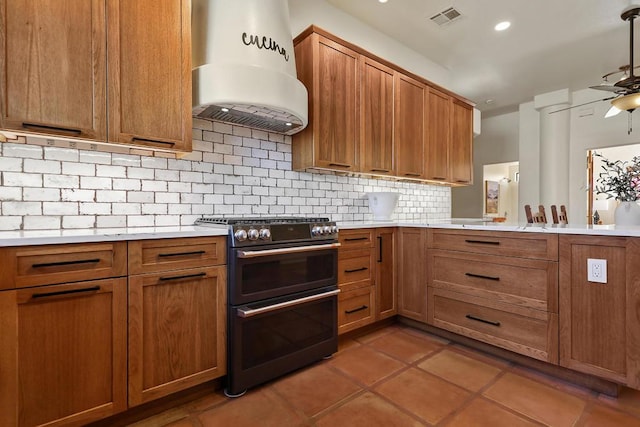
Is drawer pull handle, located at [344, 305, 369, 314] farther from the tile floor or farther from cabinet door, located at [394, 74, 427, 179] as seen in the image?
cabinet door, located at [394, 74, 427, 179]

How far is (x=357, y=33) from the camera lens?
128 inches

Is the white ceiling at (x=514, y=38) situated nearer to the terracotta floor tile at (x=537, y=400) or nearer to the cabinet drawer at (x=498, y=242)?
the cabinet drawer at (x=498, y=242)

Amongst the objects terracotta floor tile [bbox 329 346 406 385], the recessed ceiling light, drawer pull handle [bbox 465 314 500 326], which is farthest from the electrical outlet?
the recessed ceiling light

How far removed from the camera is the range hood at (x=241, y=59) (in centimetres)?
188

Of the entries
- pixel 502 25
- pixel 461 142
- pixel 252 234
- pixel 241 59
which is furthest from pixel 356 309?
pixel 502 25

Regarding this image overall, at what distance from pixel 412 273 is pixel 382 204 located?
2.74ft

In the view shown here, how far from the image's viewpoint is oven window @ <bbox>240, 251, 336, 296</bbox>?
69.3 inches

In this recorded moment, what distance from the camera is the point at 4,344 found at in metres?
1.18

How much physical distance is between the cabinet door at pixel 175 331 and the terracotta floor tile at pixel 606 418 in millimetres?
1856

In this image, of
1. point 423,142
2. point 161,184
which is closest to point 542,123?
point 423,142

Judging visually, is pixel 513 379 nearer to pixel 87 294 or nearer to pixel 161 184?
pixel 87 294

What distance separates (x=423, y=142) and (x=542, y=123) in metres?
3.58

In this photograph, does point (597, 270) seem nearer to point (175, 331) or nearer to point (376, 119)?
point (376, 119)

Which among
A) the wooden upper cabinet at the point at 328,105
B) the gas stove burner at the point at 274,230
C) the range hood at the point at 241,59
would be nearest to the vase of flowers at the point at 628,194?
the wooden upper cabinet at the point at 328,105
